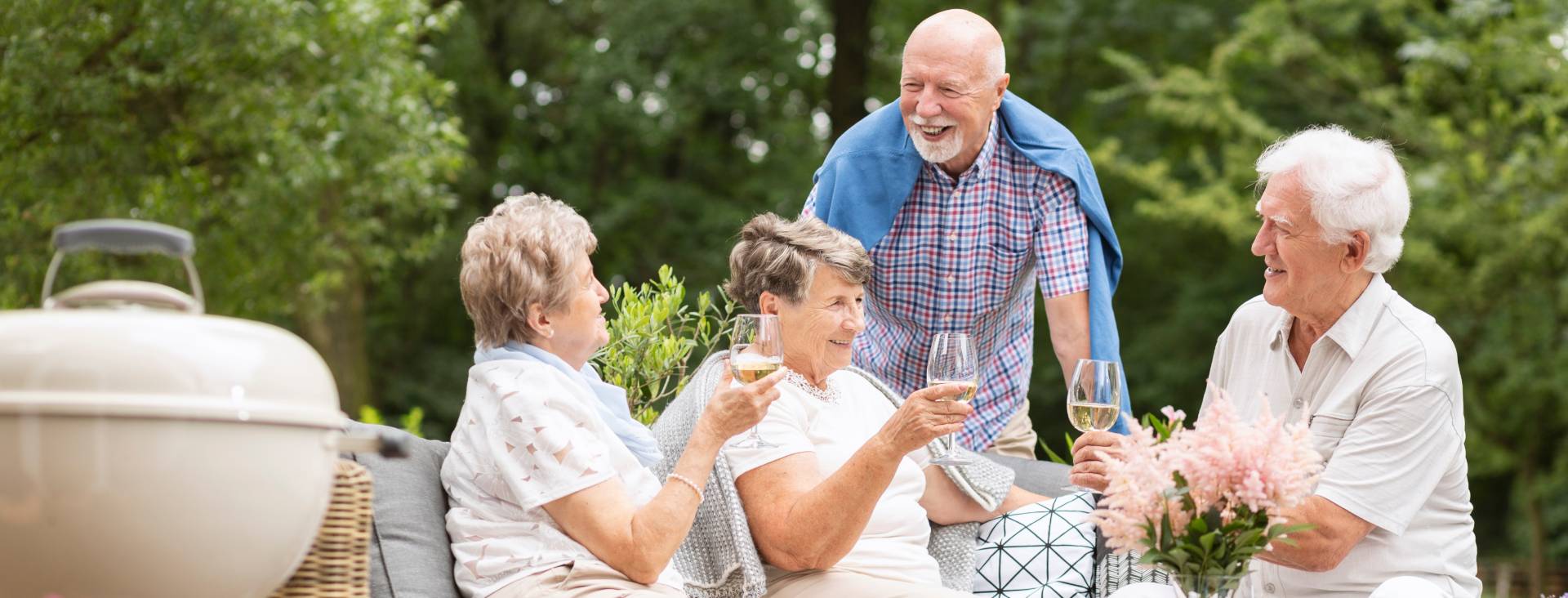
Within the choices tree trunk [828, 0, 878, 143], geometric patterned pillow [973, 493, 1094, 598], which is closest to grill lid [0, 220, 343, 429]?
geometric patterned pillow [973, 493, 1094, 598]

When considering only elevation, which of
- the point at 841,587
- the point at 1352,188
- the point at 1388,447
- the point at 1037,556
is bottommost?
the point at 1037,556

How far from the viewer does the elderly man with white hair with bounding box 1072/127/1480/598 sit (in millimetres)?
2844

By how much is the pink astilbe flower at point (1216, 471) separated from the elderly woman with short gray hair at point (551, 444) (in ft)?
2.08

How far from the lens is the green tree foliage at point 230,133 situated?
23.9 ft

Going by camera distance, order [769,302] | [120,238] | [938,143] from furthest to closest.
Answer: [938,143] < [769,302] < [120,238]

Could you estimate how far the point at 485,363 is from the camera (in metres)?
2.79

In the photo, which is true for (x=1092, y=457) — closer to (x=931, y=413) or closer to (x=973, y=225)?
(x=931, y=413)

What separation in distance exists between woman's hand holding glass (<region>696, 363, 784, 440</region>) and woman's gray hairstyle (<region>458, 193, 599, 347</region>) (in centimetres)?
38

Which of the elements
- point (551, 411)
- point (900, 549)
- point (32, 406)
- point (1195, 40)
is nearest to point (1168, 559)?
point (900, 549)

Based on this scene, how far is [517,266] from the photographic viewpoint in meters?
2.79

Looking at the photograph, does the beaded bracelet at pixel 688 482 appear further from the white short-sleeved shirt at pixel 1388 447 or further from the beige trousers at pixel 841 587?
the white short-sleeved shirt at pixel 1388 447

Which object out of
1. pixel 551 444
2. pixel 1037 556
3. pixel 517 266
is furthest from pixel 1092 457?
pixel 517 266

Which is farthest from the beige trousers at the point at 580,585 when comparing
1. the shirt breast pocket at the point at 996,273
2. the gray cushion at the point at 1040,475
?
the shirt breast pocket at the point at 996,273

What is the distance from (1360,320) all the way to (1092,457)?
0.65 metres
